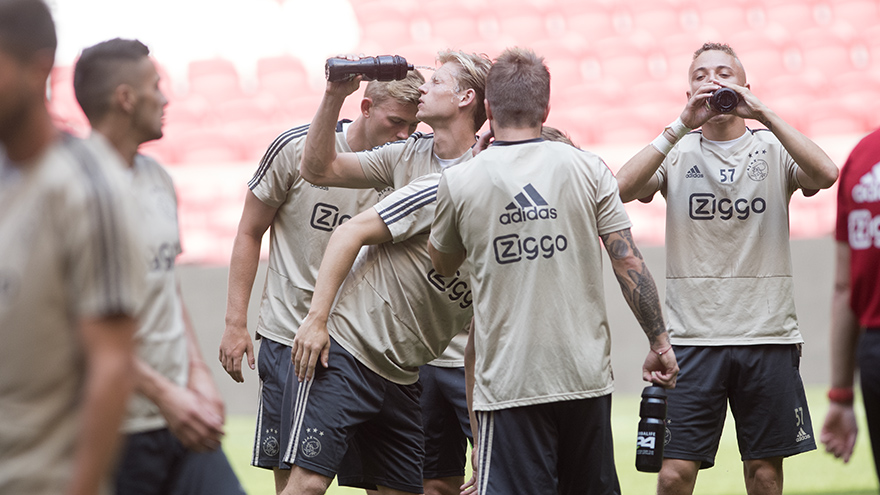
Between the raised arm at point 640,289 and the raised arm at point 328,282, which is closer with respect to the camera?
the raised arm at point 640,289

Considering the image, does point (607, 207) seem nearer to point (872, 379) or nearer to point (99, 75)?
point (872, 379)

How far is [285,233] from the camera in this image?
4617 millimetres

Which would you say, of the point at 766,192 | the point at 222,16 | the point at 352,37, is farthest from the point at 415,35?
the point at 766,192

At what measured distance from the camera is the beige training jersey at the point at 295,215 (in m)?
4.46

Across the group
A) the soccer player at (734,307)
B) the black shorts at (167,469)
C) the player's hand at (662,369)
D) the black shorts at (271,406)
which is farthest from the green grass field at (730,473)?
the black shorts at (167,469)

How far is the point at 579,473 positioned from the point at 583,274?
70 centimetres

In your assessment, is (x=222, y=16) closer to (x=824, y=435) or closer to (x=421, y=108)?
(x=421, y=108)

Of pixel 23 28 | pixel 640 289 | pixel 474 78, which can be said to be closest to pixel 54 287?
pixel 23 28

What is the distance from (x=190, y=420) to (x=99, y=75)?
0.91 meters

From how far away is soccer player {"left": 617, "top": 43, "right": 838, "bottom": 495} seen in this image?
4.32 m

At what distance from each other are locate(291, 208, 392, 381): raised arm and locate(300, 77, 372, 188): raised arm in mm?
437

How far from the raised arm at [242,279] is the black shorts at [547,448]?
1731mm

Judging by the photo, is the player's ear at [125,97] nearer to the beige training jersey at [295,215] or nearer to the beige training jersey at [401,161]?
the beige training jersey at [401,161]

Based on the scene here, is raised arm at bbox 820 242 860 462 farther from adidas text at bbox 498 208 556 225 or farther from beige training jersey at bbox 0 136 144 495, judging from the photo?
beige training jersey at bbox 0 136 144 495
